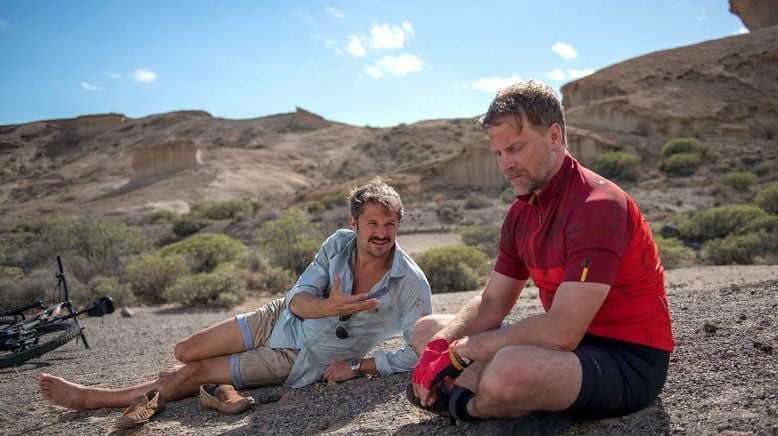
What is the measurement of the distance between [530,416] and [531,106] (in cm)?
132

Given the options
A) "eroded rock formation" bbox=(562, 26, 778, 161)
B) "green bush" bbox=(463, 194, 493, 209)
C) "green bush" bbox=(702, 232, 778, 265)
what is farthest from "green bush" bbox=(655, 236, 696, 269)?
"eroded rock formation" bbox=(562, 26, 778, 161)

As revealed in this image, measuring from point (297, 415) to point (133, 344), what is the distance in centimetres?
423

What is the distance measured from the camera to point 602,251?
2143 mm

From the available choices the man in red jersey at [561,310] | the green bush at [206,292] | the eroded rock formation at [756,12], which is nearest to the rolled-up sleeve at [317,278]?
the man in red jersey at [561,310]

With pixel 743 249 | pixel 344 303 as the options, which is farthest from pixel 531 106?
pixel 743 249

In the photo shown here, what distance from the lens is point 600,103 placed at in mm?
31609

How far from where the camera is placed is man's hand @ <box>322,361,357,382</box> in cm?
359

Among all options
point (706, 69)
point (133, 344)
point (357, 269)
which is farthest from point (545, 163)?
point (706, 69)

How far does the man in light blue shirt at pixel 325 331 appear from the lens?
3443 millimetres

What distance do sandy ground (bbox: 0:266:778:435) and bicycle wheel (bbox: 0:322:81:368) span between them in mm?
147

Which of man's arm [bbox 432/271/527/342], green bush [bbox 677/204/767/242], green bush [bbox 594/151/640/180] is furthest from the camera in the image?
green bush [bbox 594/151/640/180]

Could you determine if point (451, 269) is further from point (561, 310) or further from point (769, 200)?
point (769, 200)

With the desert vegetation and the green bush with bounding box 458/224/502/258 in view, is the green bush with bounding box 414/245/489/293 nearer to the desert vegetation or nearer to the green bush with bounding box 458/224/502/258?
the desert vegetation

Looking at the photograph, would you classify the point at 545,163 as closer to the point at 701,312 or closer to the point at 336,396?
the point at 336,396
